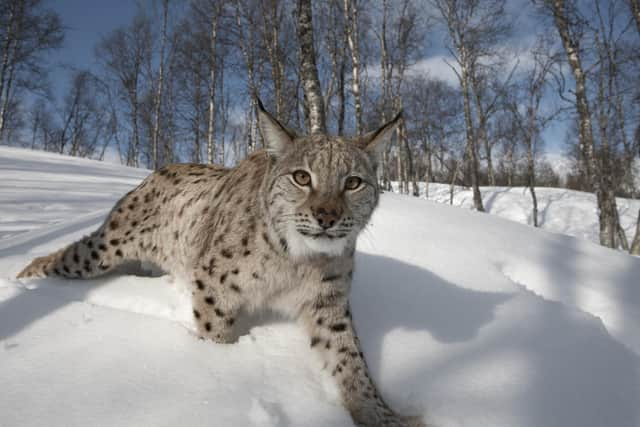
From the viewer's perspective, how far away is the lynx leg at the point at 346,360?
1.85 metres

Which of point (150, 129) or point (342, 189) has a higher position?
point (150, 129)

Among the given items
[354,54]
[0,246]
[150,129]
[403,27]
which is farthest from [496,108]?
[150,129]

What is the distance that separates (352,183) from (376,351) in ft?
3.65

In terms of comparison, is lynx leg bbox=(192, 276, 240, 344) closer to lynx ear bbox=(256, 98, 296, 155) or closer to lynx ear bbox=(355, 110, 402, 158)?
lynx ear bbox=(256, 98, 296, 155)

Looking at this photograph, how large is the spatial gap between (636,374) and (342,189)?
2.18 metres

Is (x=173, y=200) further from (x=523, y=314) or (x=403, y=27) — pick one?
(x=403, y=27)

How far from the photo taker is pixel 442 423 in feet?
5.85

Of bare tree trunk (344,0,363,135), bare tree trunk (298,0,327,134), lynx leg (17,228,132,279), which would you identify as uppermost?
bare tree trunk (344,0,363,135)

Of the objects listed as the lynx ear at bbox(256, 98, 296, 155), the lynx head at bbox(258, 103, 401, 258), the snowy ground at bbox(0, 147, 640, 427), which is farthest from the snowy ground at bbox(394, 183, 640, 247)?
the lynx ear at bbox(256, 98, 296, 155)

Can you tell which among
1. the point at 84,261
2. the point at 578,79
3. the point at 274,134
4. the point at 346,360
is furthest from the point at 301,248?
the point at 578,79

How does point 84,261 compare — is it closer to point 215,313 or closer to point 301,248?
point 215,313

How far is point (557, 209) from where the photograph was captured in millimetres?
23578

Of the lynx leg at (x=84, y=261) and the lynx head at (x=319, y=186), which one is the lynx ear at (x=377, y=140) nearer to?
the lynx head at (x=319, y=186)

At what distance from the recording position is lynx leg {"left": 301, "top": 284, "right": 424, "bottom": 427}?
185 centimetres
